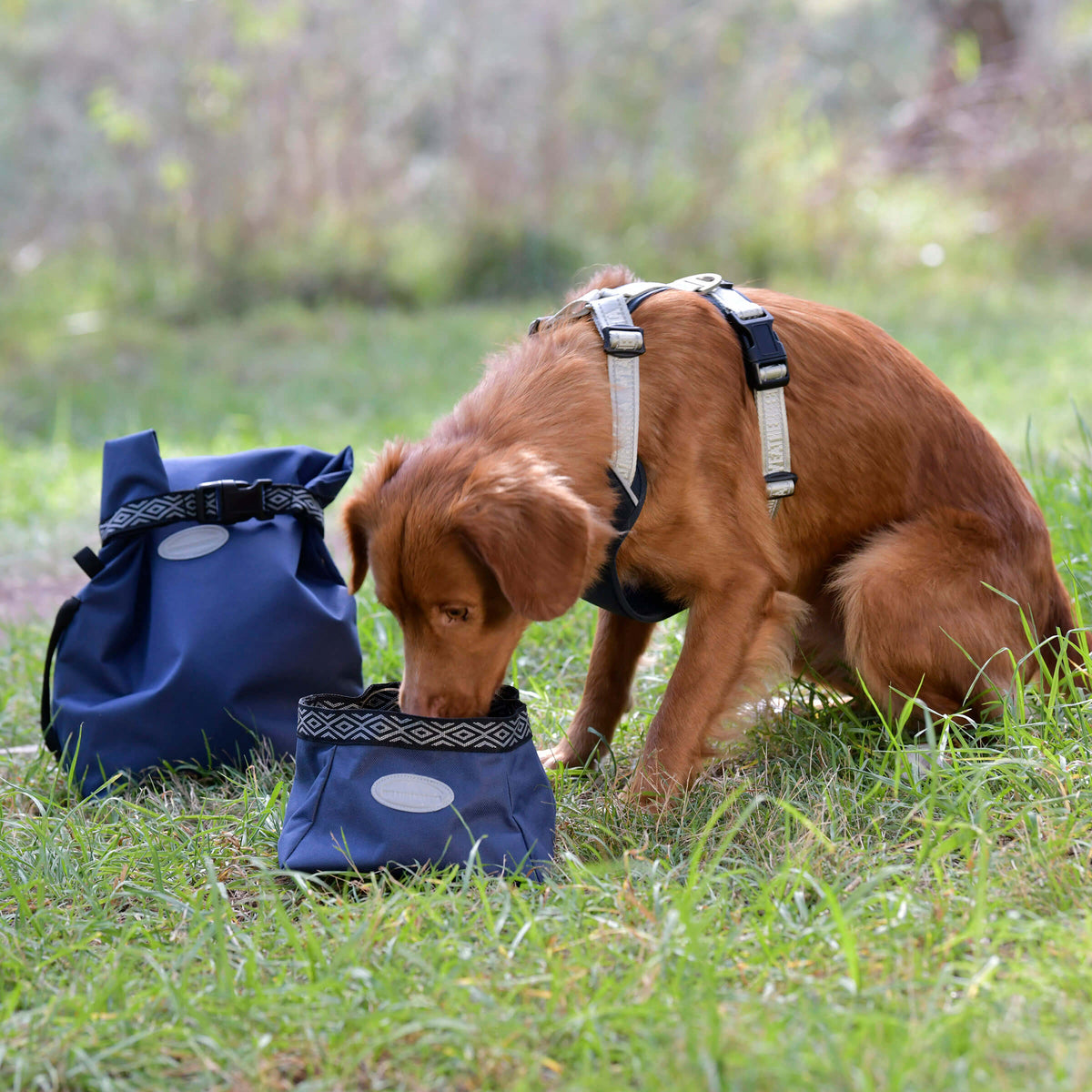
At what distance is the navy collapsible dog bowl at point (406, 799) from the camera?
2.11 meters

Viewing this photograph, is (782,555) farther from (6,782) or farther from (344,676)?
(6,782)

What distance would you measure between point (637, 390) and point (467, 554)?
533 mm

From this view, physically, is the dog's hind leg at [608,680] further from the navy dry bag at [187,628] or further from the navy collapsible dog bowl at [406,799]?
the navy collapsible dog bowl at [406,799]

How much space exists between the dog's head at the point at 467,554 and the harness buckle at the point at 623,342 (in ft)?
1.10

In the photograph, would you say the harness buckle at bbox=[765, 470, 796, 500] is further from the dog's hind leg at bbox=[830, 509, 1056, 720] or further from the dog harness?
the dog's hind leg at bbox=[830, 509, 1056, 720]

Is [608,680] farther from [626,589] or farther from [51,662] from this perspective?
[51,662]

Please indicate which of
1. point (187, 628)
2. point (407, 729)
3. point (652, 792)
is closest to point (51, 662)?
point (187, 628)

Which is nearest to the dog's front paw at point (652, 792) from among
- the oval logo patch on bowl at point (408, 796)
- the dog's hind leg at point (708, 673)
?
the dog's hind leg at point (708, 673)

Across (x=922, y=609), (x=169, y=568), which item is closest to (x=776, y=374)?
(x=922, y=609)

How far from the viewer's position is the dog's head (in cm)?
211

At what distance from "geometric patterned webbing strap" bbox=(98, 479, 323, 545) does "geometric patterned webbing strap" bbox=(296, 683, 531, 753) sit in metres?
0.75

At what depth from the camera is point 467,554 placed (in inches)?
86.3

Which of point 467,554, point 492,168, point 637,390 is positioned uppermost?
point 492,168

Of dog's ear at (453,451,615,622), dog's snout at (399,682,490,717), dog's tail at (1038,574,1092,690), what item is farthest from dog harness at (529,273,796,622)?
dog's tail at (1038,574,1092,690)
